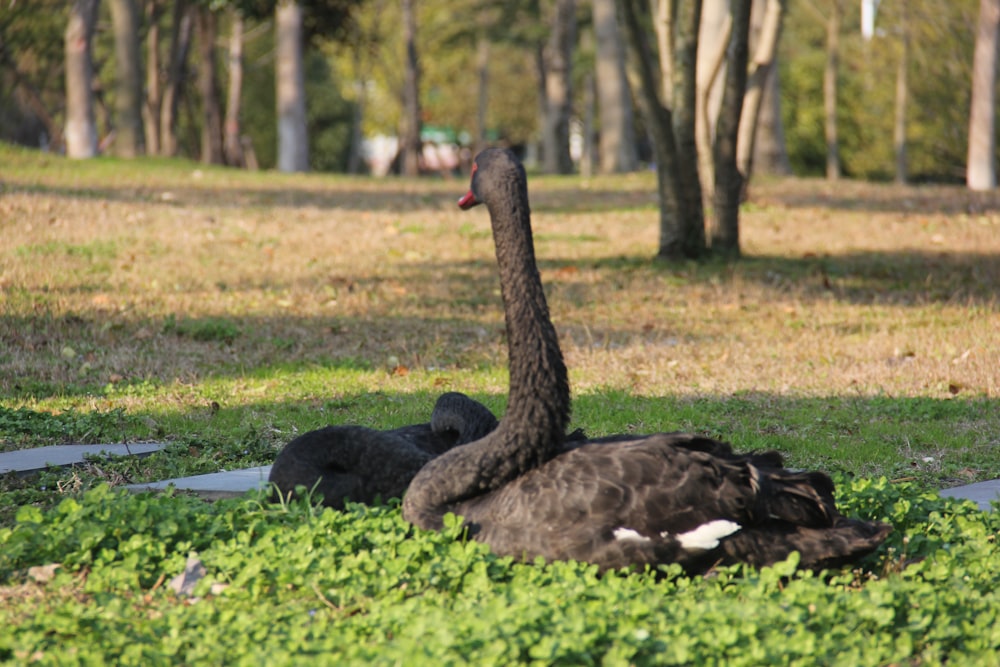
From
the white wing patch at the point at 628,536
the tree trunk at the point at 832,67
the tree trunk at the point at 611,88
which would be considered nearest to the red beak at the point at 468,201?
the white wing patch at the point at 628,536

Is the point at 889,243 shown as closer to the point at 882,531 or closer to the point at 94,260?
the point at 94,260

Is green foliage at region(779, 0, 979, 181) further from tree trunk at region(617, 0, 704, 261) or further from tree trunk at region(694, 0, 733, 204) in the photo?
tree trunk at region(617, 0, 704, 261)

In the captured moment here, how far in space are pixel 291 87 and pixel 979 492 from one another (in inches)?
899

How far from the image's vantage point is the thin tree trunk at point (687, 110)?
11383 mm

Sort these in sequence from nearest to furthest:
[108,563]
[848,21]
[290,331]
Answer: [108,563] → [290,331] → [848,21]

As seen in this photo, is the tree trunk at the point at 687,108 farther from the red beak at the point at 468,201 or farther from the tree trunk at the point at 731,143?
the red beak at the point at 468,201

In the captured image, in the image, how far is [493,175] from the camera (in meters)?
4.46

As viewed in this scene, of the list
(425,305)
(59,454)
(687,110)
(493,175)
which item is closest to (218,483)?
(59,454)

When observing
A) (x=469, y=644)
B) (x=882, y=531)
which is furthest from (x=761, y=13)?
(x=469, y=644)

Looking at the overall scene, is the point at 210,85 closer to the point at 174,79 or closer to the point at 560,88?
the point at 174,79

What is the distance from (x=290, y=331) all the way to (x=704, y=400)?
3.47 meters

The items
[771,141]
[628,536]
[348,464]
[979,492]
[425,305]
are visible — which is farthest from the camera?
[771,141]

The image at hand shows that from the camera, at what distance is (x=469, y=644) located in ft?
10.5

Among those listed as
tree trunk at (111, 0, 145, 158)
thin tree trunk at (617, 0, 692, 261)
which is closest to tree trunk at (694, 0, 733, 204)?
thin tree trunk at (617, 0, 692, 261)
